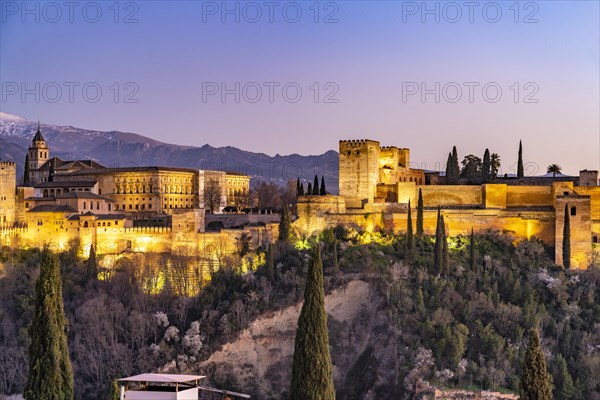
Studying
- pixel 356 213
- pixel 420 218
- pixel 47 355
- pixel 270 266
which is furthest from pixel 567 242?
pixel 47 355

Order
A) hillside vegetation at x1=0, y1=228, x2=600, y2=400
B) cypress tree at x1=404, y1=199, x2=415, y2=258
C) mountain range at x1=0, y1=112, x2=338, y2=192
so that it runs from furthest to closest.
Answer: mountain range at x1=0, y1=112, x2=338, y2=192 → cypress tree at x1=404, y1=199, x2=415, y2=258 → hillside vegetation at x1=0, y1=228, x2=600, y2=400

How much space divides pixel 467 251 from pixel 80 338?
19.9 m

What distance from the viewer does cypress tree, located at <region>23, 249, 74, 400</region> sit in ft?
95.1

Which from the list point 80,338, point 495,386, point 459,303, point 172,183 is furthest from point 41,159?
point 495,386

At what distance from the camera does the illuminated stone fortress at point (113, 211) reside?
170 ft

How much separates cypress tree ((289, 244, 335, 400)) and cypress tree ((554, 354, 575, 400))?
1353cm

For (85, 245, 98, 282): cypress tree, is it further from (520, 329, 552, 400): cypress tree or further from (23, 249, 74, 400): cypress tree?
(520, 329, 552, 400): cypress tree

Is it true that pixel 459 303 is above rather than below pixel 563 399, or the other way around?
above

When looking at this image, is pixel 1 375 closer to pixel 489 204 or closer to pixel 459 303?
pixel 459 303

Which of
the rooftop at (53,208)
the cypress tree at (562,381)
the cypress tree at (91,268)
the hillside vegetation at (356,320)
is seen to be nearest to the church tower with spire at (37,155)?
the rooftop at (53,208)

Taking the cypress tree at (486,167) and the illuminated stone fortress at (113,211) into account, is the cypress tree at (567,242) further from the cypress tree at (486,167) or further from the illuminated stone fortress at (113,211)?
the illuminated stone fortress at (113,211)

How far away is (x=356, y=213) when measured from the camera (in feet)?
169

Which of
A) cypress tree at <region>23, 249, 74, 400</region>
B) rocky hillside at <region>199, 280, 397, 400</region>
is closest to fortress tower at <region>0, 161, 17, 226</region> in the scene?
rocky hillside at <region>199, 280, 397, 400</region>

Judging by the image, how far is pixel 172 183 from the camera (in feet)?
220
